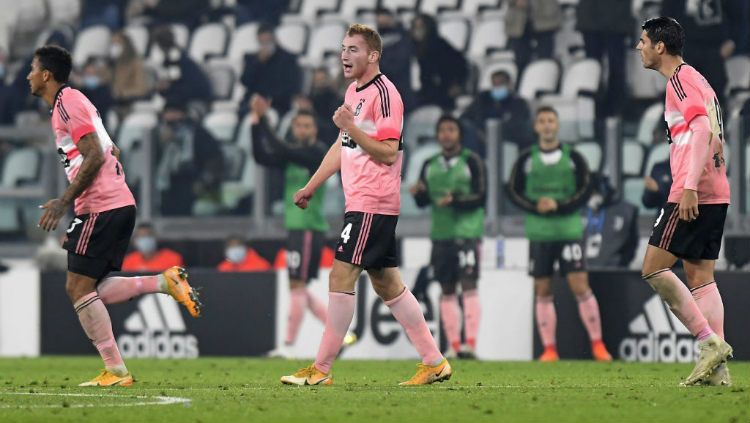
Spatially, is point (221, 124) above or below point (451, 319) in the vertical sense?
above

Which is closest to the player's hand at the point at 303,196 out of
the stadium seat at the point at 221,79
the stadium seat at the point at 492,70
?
the stadium seat at the point at 492,70

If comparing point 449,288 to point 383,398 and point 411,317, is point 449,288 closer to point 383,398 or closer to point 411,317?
point 411,317

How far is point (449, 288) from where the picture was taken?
14.6 m

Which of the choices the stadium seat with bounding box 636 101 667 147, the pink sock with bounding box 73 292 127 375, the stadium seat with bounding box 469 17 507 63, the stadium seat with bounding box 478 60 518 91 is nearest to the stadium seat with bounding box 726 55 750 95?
the stadium seat with bounding box 636 101 667 147

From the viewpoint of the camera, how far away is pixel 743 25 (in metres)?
15.0

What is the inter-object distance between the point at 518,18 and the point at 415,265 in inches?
134

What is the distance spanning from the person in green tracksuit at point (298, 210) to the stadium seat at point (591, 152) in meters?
2.55

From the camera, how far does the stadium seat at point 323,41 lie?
1913 centimetres

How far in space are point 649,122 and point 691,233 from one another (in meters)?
6.30

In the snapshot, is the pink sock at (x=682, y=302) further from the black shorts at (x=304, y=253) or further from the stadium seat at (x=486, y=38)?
the stadium seat at (x=486, y=38)

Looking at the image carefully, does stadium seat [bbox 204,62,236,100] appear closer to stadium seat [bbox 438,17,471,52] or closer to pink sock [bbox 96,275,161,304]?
stadium seat [bbox 438,17,471,52]

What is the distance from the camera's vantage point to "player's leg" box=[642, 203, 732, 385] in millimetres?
8477

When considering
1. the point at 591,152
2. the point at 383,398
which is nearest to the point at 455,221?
the point at 591,152

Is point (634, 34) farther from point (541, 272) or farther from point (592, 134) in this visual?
point (541, 272)
